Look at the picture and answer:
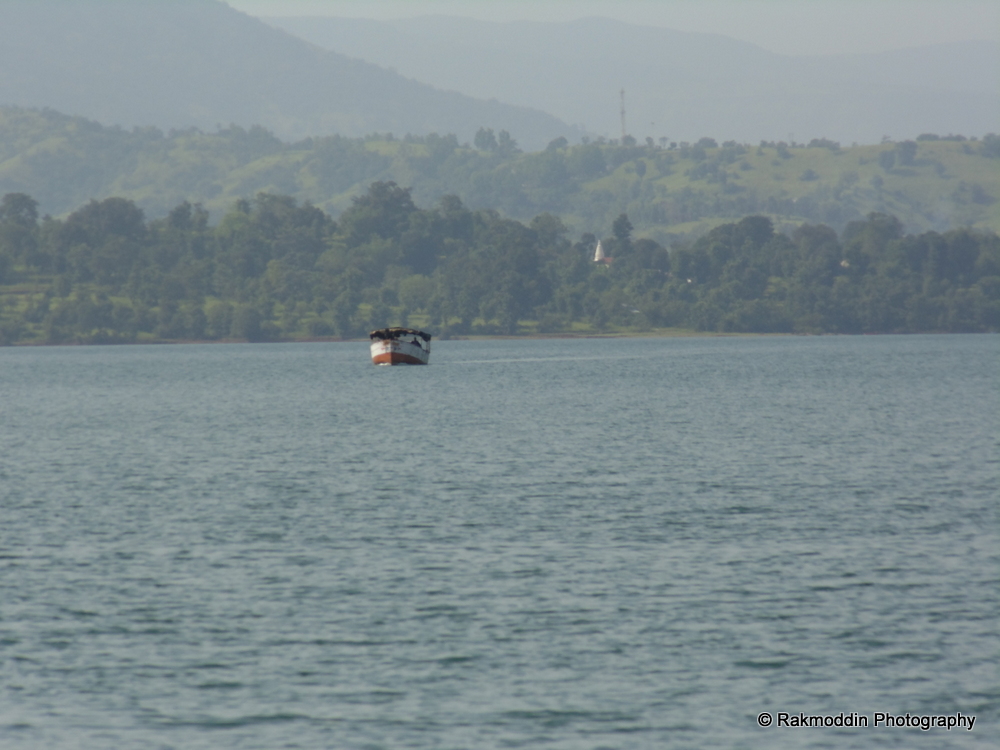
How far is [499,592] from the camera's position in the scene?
1612 inches

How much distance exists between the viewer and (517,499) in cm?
6128

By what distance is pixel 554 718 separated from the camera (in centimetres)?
2922

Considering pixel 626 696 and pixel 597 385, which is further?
pixel 597 385

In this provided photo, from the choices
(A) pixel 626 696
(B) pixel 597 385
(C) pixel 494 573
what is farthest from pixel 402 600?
(B) pixel 597 385

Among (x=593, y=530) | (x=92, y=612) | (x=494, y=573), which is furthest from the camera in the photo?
(x=593, y=530)

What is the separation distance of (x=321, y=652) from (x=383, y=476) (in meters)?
37.8

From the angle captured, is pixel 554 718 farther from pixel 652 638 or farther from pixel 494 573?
pixel 494 573

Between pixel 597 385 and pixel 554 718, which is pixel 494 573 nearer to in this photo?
pixel 554 718

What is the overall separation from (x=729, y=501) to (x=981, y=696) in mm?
29876

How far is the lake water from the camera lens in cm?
2952

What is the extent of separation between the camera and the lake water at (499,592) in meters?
29.5

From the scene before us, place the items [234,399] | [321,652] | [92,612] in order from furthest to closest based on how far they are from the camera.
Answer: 1. [234,399]
2. [92,612]
3. [321,652]

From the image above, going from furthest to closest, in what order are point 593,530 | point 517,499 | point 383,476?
point 383,476
point 517,499
point 593,530

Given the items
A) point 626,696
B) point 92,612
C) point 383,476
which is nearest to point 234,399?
point 383,476
